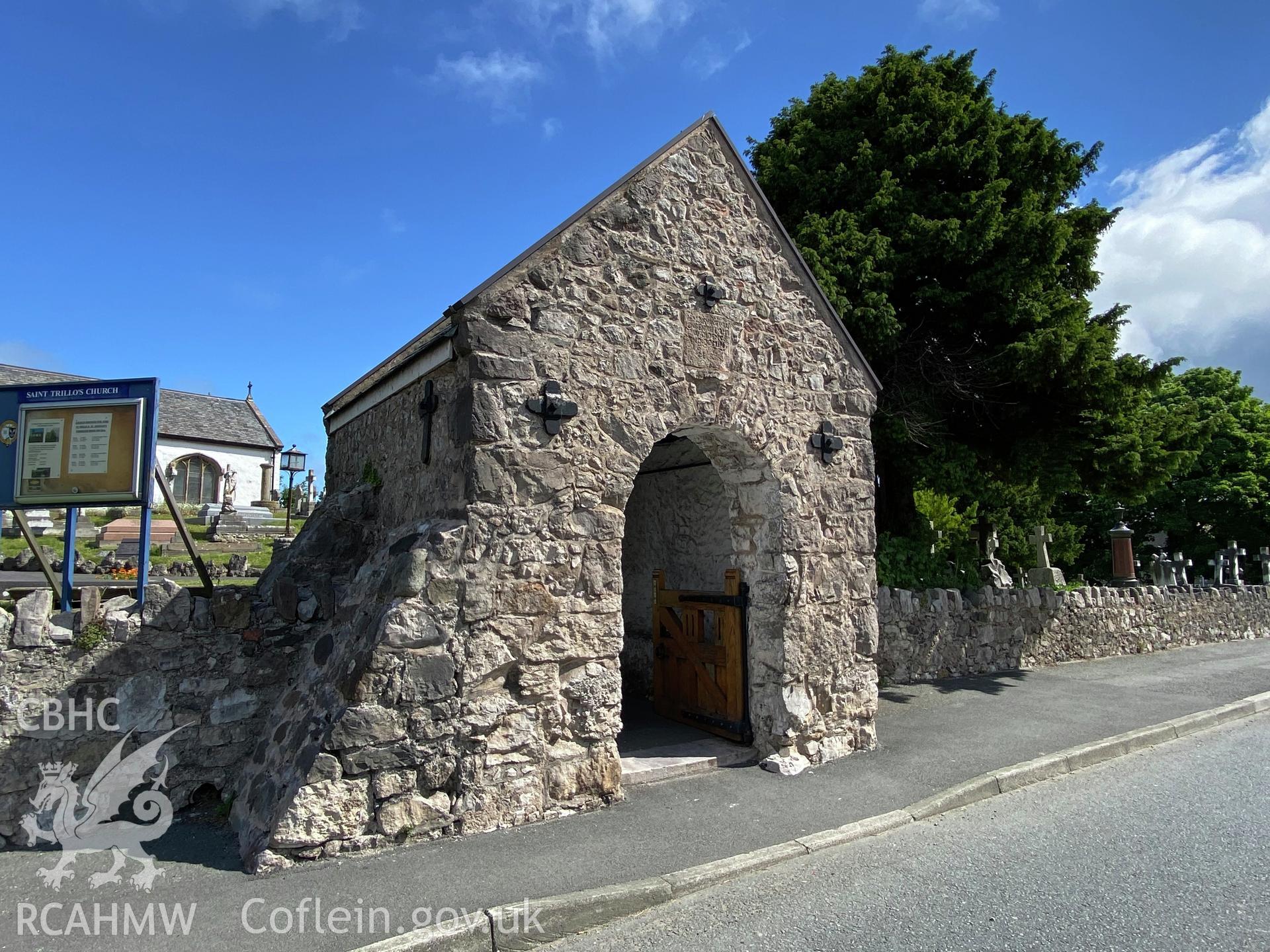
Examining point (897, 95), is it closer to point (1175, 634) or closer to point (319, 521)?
point (319, 521)

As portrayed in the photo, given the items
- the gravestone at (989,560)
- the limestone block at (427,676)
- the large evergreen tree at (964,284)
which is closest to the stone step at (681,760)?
the limestone block at (427,676)

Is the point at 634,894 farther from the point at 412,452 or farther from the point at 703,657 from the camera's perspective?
the point at 412,452

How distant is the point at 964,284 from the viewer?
450 inches

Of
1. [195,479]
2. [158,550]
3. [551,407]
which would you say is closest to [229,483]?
[195,479]

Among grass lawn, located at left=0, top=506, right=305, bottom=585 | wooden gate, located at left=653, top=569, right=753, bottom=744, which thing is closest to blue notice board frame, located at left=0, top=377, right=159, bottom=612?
wooden gate, located at left=653, top=569, right=753, bottom=744

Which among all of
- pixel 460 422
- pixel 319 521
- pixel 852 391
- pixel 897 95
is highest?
pixel 897 95

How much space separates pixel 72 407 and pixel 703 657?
5.48 meters

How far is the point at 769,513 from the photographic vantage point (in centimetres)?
674

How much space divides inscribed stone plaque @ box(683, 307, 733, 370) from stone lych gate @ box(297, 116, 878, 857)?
0.06 feet

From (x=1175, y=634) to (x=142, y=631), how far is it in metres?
18.7

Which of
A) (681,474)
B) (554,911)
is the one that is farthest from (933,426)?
(554,911)

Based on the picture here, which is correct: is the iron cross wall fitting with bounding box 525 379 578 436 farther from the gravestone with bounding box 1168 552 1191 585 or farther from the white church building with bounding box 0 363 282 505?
the white church building with bounding box 0 363 282 505

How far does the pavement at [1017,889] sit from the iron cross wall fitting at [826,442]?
312 cm

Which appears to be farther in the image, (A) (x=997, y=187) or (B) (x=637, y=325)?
(A) (x=997, y=187)
